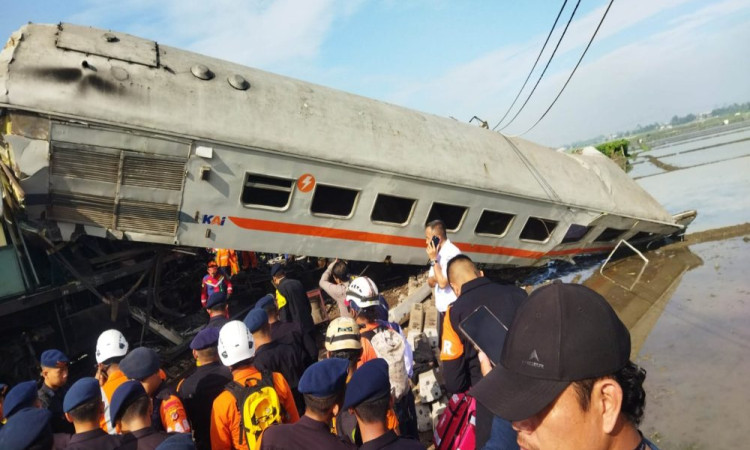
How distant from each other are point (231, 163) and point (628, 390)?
5988mm

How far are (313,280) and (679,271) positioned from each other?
8.15 meters

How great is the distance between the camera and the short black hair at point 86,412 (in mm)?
2637

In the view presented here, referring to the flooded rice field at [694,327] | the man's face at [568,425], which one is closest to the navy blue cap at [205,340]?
the man's face at [568,425]

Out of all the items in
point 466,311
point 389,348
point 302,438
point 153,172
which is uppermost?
point 466,311

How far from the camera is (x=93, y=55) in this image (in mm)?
5855

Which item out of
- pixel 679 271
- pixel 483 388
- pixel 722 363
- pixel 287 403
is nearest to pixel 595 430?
pixel 483 388

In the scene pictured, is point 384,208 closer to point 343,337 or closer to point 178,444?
point 343,337

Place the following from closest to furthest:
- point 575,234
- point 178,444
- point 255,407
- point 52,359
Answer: point 178,444 < point 255,407 < point 52,359 < point 575,234

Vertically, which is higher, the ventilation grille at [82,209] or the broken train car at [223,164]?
the broken train car at [223,164]

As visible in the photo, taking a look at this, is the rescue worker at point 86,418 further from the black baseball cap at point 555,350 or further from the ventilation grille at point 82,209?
the ventilation grille at point 82,209

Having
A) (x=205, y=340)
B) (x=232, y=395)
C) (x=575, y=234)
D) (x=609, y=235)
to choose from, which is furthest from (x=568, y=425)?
(x=609, y=235)

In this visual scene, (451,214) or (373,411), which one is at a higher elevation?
(373,411)

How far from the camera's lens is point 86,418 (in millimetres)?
2658

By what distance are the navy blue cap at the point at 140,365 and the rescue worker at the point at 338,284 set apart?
3445 millimetres
